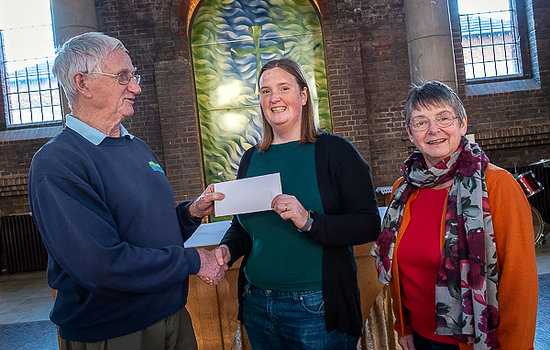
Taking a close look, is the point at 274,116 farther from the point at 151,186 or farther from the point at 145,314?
the point at 145,314

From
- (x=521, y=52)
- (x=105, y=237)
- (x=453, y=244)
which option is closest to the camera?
(x=105, y=237)

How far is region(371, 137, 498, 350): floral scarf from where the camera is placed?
5.61ft

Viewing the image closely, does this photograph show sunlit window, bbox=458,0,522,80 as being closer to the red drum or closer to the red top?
the red drum

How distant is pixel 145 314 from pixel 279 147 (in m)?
0.96

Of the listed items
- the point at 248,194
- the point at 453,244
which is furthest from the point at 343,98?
the point at 453,244

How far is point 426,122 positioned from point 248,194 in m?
0.85

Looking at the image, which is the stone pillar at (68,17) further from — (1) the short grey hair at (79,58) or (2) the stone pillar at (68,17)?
(1) the short grey hair at (79,58)

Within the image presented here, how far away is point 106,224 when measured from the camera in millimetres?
1568

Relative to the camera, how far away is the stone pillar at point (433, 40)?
7.06 meters

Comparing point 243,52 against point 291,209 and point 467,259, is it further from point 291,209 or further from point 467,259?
point 467,259

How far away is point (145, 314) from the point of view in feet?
5.68

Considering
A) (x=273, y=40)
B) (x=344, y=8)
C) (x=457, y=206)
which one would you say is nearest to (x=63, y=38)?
(x=273, y=40)

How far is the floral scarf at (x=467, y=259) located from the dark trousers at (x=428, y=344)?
0.37 ft

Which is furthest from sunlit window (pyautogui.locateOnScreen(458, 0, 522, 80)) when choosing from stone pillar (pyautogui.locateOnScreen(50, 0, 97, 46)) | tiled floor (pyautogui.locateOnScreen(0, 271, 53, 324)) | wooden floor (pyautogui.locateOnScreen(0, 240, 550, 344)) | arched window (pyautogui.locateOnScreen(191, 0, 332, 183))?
tiled floor (pyautogui.locateOnScreen(0, 271, 53, 324))
